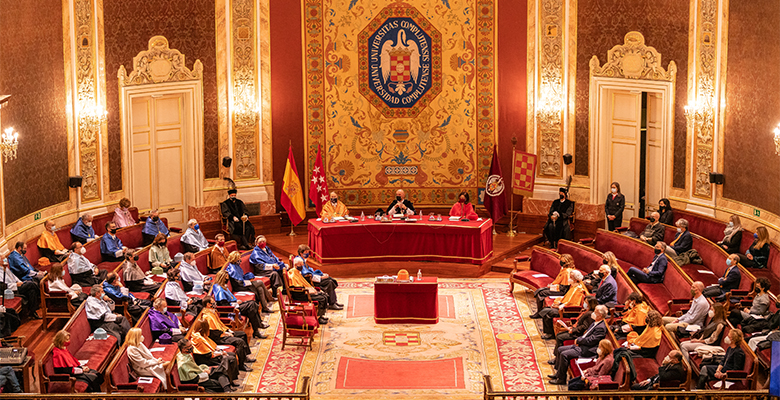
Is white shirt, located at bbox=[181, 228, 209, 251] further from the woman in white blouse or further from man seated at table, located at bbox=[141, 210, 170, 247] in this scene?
the woman in white blouse

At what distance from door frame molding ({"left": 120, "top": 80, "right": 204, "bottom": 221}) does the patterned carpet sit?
5.21m

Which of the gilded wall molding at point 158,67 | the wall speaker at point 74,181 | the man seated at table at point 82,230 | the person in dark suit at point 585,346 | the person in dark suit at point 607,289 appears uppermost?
the gilded wall molding at point 158,67

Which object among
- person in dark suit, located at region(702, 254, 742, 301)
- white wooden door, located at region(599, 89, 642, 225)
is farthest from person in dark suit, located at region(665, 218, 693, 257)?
white wooden door, located at region(599, 89, 642, 225)

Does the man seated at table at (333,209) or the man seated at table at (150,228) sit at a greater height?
the man seated at table at (333,209)

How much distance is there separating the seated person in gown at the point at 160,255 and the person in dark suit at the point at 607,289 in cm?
693

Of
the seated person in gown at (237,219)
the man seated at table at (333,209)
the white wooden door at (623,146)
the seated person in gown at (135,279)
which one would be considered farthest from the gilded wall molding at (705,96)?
the seated person in gown at (135,279)

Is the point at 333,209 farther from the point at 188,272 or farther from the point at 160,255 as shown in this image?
the point at 188,272

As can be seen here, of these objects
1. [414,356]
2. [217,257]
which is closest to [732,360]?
[414,356]

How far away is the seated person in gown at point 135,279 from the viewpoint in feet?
46.7

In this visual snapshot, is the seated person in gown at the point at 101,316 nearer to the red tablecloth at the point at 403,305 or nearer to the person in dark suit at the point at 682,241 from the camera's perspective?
the red tablecloth at the point at 403,305

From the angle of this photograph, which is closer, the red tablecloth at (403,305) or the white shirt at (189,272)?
the red tablecloth at (403,305)

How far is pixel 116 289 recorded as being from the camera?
1328 centimetres

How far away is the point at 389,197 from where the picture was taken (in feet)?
67.2

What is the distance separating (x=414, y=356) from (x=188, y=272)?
4012mm
